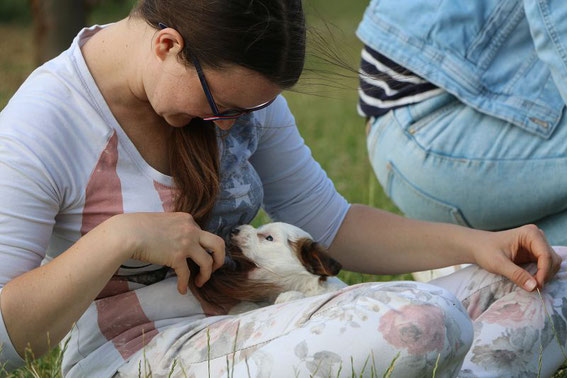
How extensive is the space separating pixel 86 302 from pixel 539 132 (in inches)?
64.5

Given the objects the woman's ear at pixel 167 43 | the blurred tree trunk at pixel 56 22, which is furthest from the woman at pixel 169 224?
the blurred tree trunk at pixel 56 22

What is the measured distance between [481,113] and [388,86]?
35 centimetres

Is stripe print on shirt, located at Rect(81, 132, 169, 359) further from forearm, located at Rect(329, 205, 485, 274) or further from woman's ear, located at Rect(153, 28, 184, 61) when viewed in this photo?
forearm, located at Rect(329, 205, 485, 274)

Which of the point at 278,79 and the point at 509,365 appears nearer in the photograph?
the point at 278,79

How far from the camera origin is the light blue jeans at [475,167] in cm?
287

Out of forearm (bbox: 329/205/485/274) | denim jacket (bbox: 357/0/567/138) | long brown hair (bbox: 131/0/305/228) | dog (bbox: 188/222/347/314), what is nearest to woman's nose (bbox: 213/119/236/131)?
long brown hair (bbox: 131/0/305/228)

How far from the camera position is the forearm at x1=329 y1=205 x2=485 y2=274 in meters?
2.36

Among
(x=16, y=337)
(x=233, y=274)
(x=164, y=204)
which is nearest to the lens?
(x=16, y=337)

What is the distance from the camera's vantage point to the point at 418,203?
10.2ft

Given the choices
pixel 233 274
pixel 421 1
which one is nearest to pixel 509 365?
pixel 233 274

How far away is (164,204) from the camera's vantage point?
79.4 inches

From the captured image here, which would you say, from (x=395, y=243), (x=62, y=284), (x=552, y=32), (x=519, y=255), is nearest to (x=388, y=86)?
(x=552, y=32)

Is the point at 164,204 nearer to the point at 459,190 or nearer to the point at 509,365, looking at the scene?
the point at 509,365

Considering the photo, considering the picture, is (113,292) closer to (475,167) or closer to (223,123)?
(223,123)
